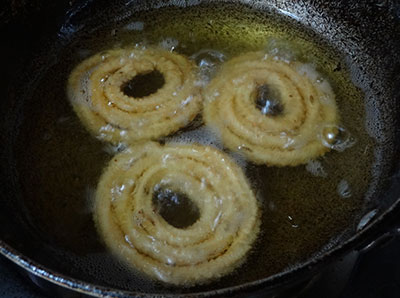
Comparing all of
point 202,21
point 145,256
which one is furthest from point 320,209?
point 202,21

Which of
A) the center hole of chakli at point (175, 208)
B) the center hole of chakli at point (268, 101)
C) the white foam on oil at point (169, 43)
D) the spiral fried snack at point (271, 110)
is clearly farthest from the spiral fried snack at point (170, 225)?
the white foam on oil at point (169, 43)

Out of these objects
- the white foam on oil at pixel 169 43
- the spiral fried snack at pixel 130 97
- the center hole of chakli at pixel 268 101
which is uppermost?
the white foam on oil at pixel 169 43

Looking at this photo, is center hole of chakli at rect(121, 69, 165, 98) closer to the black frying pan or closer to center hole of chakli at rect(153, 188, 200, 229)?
the black frying pan

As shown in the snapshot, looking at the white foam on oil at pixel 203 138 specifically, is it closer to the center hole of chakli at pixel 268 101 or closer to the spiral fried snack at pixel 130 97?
the spiral fried snack at pixel 130 97

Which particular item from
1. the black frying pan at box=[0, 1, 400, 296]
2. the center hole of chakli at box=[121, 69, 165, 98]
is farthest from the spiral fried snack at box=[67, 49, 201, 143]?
the black frying pan at box=[0, 1, 400, 296]

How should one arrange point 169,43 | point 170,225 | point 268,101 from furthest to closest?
point 169,43 → point 268,101 → point 170,225

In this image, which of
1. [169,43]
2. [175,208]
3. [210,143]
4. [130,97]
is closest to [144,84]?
[130,97]

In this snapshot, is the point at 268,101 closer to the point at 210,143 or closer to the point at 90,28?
the point at 210,143
